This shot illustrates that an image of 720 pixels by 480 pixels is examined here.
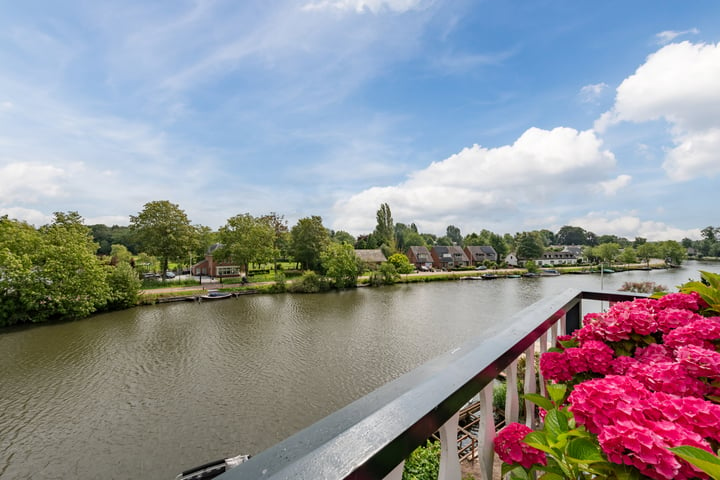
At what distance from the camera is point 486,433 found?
1.03m

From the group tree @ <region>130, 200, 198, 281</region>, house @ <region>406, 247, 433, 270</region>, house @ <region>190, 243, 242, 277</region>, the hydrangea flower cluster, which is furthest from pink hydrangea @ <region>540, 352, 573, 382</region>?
house @ <region>406, 247, 433, 270</region>

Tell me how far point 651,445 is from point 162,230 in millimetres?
31373

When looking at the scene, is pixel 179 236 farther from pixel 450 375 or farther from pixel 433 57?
pixel 450 375

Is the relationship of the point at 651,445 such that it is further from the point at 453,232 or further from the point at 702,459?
the point at 453,232

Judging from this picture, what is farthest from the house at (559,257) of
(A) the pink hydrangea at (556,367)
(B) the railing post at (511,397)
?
(B) the railing post at (511,397)

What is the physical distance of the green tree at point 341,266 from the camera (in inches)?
1111

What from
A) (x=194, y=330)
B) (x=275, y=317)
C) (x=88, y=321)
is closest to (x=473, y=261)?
(x=275, y=317)

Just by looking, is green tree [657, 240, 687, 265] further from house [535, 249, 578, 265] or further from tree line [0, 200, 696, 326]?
house [535, 249, 578, 265]

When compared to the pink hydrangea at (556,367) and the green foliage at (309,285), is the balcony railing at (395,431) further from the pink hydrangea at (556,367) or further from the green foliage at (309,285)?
the green foliage at (309,285)

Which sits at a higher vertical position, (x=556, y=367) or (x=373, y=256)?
(x=556, y=367)

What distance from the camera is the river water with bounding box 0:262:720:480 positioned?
681 cm

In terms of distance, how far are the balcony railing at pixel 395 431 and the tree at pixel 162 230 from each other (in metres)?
30.2

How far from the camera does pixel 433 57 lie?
12.5m

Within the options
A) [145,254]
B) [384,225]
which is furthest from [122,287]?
[384,225]
